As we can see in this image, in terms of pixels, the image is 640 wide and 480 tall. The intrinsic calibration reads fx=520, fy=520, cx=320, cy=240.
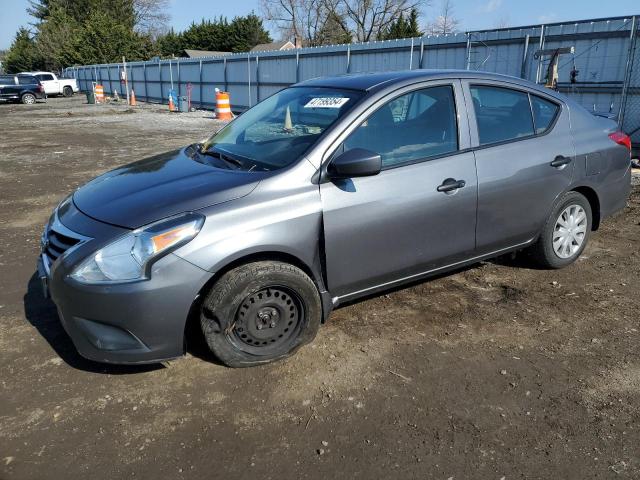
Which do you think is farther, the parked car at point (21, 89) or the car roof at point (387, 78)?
the parked car at point (21, 89)

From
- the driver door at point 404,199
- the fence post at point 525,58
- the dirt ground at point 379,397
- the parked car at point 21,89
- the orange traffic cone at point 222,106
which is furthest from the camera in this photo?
the parked car at point 21,89

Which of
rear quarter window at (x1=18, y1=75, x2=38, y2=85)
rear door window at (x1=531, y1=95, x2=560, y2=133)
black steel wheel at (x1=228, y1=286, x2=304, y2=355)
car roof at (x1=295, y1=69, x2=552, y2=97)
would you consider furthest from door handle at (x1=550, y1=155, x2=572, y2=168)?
rear quarter window at (x1=18, y1=75, x2=38, y2=85)

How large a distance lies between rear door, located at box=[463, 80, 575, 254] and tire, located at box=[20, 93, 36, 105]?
1397 inches

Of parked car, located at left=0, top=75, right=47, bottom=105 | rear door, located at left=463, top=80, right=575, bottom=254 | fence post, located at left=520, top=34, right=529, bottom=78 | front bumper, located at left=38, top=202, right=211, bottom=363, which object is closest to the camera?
front bumper, located at left=38, top=202, right=211, bottom=363

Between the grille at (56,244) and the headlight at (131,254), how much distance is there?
10.2 inches

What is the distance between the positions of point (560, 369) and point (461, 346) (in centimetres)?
61

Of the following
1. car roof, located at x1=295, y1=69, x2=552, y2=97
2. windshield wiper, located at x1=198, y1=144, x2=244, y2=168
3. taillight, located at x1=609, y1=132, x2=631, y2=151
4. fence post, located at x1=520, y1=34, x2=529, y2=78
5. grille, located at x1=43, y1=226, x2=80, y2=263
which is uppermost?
fence post, located at x1=520, y1=34, x2=529, y2=78

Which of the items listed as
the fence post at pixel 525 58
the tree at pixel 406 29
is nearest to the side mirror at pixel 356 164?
the fence post at pixel 525 58

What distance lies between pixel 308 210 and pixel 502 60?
11867 millimetres

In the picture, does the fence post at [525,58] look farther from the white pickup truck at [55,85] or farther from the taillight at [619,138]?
the white pickup truck at [55,85]

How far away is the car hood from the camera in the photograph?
2959mm

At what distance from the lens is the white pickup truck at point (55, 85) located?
3706cm

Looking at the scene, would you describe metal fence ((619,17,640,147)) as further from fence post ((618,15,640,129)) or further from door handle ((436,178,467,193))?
door handle ((436,178,467,193))

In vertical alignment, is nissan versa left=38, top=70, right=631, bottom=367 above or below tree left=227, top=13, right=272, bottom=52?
below
